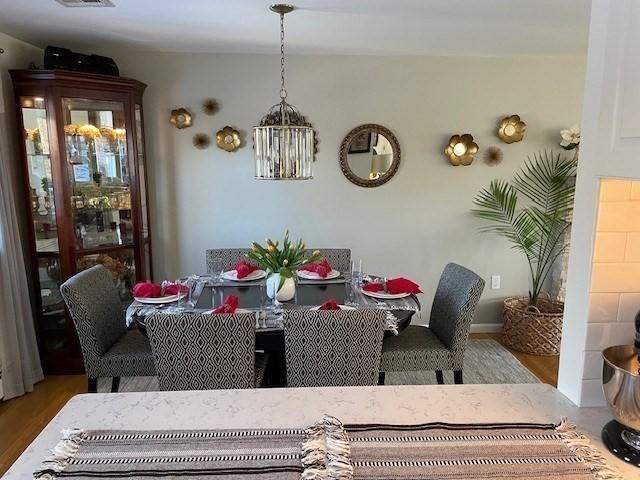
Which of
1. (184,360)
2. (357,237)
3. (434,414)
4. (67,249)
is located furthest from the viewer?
(357,237)

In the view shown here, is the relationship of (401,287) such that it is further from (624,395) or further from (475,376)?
(624,395)

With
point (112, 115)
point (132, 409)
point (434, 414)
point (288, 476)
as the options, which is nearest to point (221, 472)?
point (288, 476)

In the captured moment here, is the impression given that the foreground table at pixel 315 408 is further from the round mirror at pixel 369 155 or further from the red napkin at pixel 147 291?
the round mirror at pixel 369 155

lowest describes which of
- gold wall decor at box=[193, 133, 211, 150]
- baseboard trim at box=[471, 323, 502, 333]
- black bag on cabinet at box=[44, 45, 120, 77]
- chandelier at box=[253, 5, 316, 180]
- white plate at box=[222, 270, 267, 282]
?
baseboard trim at box=[471, 323, 502, 333]

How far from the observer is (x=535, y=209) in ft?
12.7

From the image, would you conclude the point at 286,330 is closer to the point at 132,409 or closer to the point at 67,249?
the point at 132,409

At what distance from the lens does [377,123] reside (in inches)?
148

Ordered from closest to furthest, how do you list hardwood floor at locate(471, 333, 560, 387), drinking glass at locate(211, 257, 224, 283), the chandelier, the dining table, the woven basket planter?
1. the dining table
2. the chandelier
3. drinking glass at locate(211, 257, 224, 283)
4. hardwood floor at locate(471, 333, 560, 387)
5. the woven basket planter

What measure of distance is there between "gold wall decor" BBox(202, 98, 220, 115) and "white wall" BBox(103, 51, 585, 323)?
4 centimetres

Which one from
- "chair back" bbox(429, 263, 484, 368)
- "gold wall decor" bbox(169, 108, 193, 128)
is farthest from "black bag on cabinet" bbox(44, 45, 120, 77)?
"chair back" bbox(429, 263, 484, 368)

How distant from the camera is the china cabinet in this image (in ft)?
9.95

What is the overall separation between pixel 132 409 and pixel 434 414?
79 centimetres

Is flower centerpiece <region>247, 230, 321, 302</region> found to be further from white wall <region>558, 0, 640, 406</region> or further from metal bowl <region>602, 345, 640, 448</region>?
metal bowl <region>602, 345, 640, 448</region>

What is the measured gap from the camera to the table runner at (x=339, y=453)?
0.95 meters
